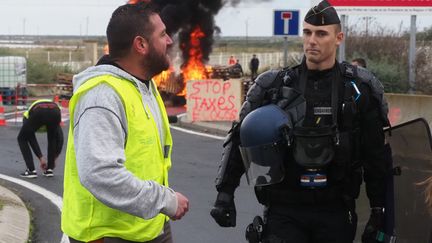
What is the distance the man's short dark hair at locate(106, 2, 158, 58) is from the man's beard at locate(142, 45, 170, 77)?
0.26ft

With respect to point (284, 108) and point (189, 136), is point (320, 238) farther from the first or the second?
point (189, 136)

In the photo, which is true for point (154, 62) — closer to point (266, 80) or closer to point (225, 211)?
point (266, 80)

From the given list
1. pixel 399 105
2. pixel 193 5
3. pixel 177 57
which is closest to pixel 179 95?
pixel 177 57

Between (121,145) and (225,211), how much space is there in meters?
1.19

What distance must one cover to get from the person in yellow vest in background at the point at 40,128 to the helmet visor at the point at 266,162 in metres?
6.70

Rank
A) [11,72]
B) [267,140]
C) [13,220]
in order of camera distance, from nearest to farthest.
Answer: [267,140] → [13,220] → [11,72]

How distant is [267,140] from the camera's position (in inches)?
137

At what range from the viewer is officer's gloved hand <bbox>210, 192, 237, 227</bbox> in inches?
147

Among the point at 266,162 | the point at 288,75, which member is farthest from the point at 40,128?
the point at 266,162

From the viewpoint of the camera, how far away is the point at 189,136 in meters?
15.9

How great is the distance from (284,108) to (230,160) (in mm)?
439

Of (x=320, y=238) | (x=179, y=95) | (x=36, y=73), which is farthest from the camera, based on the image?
(x=36, y=73)

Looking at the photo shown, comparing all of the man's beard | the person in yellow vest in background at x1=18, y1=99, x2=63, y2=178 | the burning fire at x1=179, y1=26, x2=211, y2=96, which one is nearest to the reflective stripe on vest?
the man's beard

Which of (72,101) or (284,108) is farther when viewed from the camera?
(284,108)
